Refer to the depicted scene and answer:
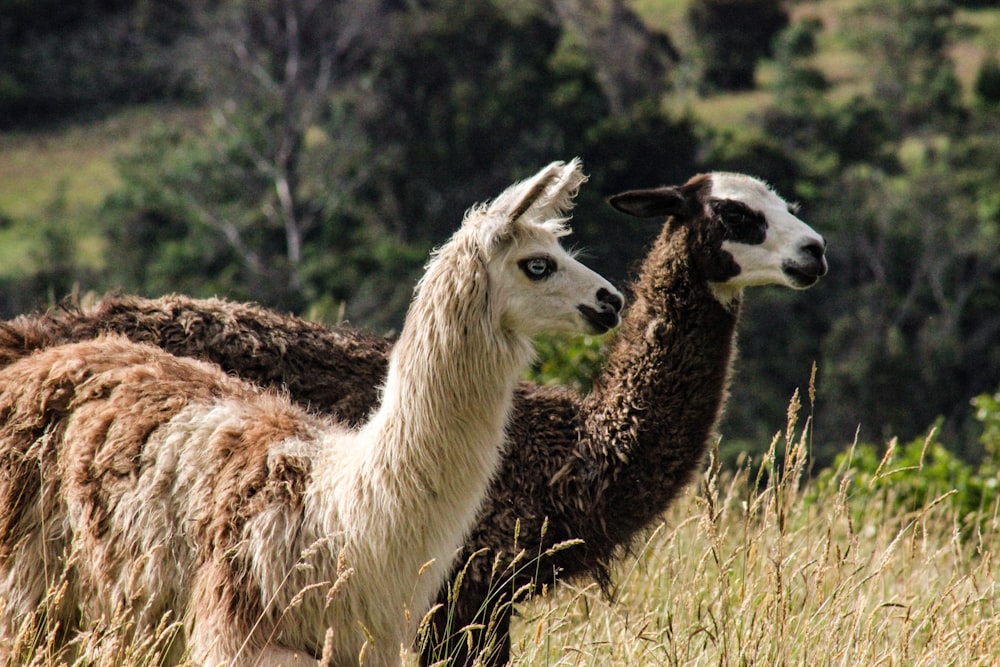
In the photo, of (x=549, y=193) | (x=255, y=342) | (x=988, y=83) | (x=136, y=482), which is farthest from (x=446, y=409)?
(x=988, y=83)

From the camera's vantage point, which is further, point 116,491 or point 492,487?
point 492,487

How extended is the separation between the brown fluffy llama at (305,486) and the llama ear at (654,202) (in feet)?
4.75

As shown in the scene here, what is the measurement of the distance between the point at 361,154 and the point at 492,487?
35034 mm

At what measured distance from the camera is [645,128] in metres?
38.8

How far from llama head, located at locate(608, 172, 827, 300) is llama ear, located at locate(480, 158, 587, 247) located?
1.23m

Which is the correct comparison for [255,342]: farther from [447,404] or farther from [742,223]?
[742,223]

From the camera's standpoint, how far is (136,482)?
13.3 ft

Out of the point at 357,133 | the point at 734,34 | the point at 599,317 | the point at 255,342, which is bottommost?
the point at 357,133

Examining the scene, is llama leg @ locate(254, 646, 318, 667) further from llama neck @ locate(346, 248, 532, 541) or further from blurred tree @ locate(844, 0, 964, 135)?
blurred tree @ locate(844, 0, 964, 135)

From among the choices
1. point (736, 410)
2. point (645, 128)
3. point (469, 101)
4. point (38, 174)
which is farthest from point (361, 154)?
point (38, 174)

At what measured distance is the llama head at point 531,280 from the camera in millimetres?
3924

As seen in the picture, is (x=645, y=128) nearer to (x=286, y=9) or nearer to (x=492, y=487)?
(x=286, y=9)

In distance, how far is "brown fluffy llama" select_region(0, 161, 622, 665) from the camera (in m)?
3.83

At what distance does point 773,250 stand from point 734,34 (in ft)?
188
